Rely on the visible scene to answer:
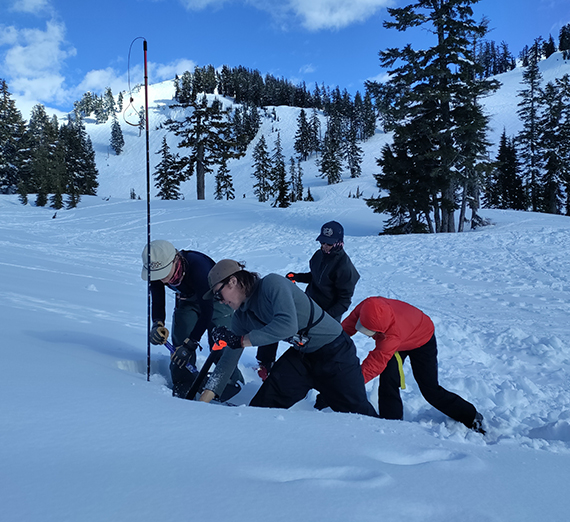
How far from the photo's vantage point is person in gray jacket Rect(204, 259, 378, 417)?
2.79 meters

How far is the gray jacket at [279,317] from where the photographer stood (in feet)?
9.11

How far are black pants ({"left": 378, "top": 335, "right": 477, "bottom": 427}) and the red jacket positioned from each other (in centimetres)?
15

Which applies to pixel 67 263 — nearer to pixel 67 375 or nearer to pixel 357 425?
pixel 67 375

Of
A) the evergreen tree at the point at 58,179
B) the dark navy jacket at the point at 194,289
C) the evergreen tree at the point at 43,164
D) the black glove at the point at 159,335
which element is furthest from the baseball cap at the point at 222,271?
the evergreen tree at the point at 43,164

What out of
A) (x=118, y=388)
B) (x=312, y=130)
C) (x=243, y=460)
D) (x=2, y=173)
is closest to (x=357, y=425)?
(x=243, y=460)

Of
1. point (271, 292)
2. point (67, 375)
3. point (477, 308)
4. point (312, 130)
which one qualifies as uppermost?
point (312, 130)

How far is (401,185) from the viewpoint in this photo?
1839 centimetres

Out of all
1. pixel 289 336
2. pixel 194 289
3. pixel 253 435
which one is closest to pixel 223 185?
pixel 194 289

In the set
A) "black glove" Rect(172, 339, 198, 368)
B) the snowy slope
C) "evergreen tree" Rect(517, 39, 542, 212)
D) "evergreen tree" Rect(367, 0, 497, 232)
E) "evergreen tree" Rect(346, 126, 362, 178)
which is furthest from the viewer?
"evergreen tree" Rect(346, 126, 362, 178)

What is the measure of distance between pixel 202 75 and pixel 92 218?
4472 inches

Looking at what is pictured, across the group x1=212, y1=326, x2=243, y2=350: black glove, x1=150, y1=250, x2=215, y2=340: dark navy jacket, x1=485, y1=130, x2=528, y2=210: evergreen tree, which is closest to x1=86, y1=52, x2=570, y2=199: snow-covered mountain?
x1=485, y1=130, x2=528, y2=210: evergreen tree

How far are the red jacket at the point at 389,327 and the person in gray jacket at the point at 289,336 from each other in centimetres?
22

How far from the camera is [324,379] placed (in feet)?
10.7

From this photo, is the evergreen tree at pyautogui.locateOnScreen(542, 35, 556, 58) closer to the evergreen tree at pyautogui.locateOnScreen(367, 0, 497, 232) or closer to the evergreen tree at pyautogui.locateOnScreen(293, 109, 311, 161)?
the evergreen tree at pyautogui.locateOnScreen(293, 109, 311, 161)
